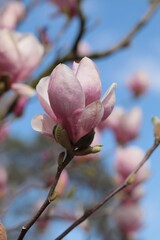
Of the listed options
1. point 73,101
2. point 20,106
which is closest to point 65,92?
point 73,101

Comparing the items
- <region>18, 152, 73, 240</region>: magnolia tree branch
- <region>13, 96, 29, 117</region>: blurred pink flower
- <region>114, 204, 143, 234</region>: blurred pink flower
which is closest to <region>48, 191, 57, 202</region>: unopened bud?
<region>18, 152, 73, 240</region>: magnolia tree branch

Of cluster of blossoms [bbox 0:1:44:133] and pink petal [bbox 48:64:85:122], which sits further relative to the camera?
cluster of blossoms [bbox 0:1:44:133]

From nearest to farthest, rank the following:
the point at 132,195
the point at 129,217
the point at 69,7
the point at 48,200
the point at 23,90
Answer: the point at 48,200, the point at 23,90, the point at 69,7, the point at 132,195, the point at 129,217

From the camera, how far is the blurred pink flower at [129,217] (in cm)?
202

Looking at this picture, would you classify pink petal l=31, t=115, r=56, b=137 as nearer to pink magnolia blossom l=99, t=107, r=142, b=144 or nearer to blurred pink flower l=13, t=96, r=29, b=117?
blurred pink flower l=13, t=96, r=29, b=117

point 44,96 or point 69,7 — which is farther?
point 69,7

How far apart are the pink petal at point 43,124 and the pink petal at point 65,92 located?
3cm

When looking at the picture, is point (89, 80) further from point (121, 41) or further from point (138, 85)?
point (138, 85)

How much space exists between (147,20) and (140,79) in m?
1.90

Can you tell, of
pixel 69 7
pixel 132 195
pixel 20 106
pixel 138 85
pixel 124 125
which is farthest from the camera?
pixel 138 85

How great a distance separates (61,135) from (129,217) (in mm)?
1423

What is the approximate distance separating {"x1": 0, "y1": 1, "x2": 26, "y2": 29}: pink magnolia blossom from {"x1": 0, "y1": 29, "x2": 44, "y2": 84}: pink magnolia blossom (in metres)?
0.28

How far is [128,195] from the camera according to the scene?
1896mm

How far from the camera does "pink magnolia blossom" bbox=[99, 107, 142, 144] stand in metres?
2.17
